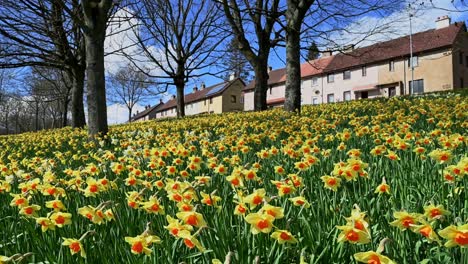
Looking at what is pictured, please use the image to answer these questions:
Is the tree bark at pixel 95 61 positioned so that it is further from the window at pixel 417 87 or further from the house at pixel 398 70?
the window at pixel 417 87

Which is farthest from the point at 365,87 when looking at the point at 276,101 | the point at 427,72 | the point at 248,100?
the point at 248,100

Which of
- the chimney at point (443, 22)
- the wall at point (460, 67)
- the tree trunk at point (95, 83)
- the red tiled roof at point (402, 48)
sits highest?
the chimney at point (443, 22)

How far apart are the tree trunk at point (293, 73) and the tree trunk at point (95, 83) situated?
16.4 ft

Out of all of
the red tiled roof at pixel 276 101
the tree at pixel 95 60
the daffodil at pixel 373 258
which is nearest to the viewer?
the daffodil at pixel 373 258

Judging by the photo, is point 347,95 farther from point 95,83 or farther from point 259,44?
point 95,83

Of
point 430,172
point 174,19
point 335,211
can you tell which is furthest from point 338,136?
point 174,19

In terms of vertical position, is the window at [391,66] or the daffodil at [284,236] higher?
the window at [391,66]

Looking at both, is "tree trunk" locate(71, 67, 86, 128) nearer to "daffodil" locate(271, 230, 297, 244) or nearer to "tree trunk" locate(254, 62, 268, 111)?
"tree trunk" locate(254, 62, 268, 111)

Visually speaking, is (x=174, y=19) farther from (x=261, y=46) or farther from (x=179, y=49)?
(x=261, y=46)

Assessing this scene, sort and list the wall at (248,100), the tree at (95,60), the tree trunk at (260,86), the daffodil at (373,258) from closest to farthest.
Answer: the daffodil at (373,258) < the tree at (95,60) < the tree trunk at (260,86) < the wall at (248,100)

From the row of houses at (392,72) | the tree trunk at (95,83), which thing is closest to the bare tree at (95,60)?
the tree trunk at (95,83)

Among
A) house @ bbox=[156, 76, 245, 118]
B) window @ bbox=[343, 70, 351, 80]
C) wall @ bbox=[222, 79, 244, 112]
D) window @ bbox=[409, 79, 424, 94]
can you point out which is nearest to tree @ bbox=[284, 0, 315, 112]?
window @ bbox=[409, 79, 424, 94]

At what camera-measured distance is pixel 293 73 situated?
436 inches

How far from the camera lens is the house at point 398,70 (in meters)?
38.0
